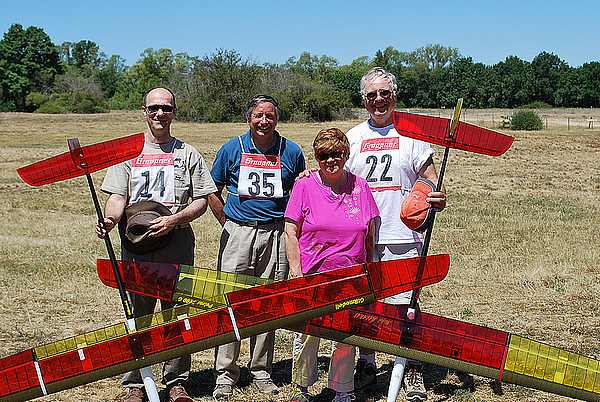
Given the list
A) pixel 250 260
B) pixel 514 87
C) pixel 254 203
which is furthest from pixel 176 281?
pixel 514 87

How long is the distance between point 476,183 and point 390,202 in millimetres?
13358

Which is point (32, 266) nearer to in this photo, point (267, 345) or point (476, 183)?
point (267, 345)

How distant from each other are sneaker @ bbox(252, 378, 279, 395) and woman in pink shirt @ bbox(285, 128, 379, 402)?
112cm

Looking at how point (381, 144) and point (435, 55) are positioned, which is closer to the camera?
point (381, 144)

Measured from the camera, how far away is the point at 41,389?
402 centimetres

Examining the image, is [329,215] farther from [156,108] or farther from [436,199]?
[156,108]

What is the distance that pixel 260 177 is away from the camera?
16.8 ft

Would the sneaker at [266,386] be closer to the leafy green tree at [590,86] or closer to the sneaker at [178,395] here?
the sneaker at [178,395]

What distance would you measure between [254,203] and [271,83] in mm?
47098

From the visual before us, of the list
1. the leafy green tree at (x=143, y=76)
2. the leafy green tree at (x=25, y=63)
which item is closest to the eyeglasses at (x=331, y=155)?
the leafy green tree at (x=143, y=76)

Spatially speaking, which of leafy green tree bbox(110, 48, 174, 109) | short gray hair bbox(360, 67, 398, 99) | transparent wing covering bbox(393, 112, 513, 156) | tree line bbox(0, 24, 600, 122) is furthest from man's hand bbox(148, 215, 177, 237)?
leafy green tree bbox(110, 48, 174, 109)

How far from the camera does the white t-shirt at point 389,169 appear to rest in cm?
485

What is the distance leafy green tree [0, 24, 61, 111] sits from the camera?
85.6 metres

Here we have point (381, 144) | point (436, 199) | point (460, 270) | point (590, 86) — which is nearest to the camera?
point (436, 199)
